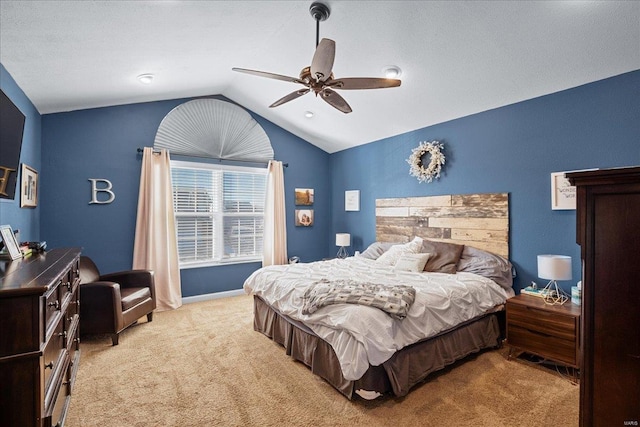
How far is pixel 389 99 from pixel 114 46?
280 cm

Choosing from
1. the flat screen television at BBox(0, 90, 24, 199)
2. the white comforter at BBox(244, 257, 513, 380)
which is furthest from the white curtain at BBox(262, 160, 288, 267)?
the flat screen television at BBox(0, 90, 24, 199)

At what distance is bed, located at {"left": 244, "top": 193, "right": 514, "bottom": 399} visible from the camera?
2.11 m

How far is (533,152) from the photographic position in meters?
3.17

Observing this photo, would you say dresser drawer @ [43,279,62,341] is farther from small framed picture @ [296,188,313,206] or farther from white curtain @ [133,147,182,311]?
small framed picture @ [296,188,313,206]

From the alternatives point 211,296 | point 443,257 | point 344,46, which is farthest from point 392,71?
point 211,296

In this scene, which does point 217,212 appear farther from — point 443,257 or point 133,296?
point 443,257

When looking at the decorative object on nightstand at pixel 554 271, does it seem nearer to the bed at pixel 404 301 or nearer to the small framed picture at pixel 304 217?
the bed at pixel 404 301

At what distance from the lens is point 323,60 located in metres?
2.09

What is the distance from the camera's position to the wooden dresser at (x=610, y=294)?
914 millimetres

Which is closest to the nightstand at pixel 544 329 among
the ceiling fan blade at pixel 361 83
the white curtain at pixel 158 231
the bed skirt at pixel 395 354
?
the bed skirt at pixel 395 354

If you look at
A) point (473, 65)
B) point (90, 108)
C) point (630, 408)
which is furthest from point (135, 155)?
point (630, 408)

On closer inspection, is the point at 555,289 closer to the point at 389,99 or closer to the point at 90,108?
the point at 389,99

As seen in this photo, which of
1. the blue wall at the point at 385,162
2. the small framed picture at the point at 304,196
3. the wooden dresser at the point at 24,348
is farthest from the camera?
the small framed picture at the point at 304,196

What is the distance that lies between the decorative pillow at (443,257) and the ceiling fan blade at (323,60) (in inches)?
93.4
